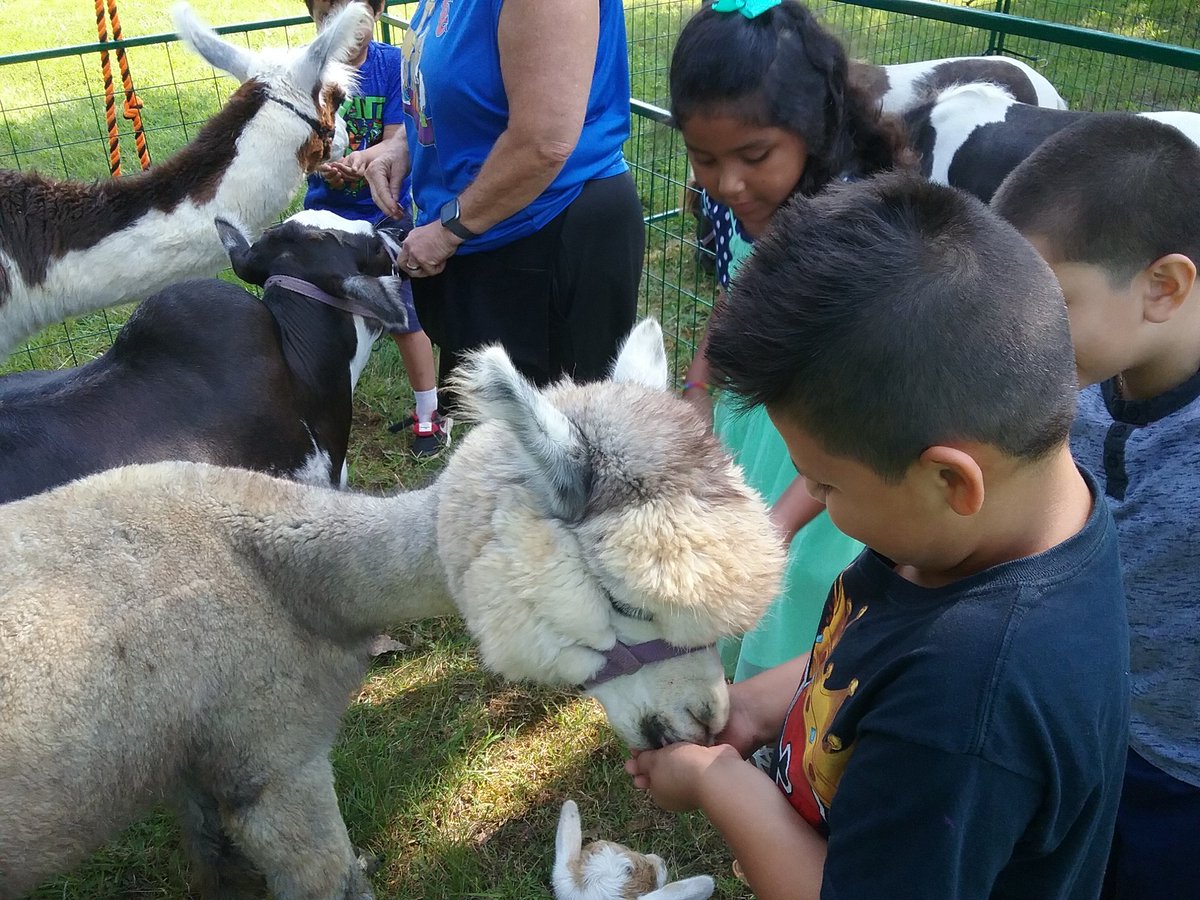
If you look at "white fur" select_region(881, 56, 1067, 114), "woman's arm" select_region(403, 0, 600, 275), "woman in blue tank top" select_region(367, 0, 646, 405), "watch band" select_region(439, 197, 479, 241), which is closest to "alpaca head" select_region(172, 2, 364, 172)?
"woman in blue tank top" select_region(367, 0, 646, 405)

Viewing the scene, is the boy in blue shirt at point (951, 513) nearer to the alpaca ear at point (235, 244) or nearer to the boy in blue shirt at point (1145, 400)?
the boy in blue shirt at point (1145, 400)

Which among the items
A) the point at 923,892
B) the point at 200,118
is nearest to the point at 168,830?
the point at 923,892

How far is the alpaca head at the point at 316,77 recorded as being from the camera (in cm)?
385

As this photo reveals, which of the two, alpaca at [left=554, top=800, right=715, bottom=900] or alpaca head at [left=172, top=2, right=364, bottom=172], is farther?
alpaca head at [left=172, top=2, right=364, bottom=172]

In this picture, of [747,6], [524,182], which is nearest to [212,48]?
[524,182]

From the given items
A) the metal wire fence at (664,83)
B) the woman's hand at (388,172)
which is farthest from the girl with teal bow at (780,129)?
the woman's hand at (388,172)

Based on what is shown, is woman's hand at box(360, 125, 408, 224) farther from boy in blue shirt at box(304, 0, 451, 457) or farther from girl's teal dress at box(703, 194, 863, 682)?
girl's teal dress at box(703, 194, 863, 682)

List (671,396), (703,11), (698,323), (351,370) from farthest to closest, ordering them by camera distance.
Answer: (698,323)
(351,370)
(703,11)
(671,396)

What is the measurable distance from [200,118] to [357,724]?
21.9 ft

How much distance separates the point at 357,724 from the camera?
3.12 meters

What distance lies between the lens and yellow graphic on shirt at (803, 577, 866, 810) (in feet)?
4.29

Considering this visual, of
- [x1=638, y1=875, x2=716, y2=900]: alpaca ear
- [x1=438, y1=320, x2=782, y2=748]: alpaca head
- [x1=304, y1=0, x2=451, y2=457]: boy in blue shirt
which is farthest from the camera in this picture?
[x1=304, y1=0, x2=451, y2=457]: boy in blue shirt

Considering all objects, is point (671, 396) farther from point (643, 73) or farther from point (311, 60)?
point (643, 73)

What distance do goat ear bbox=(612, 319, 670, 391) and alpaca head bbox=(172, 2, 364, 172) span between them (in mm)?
2346
